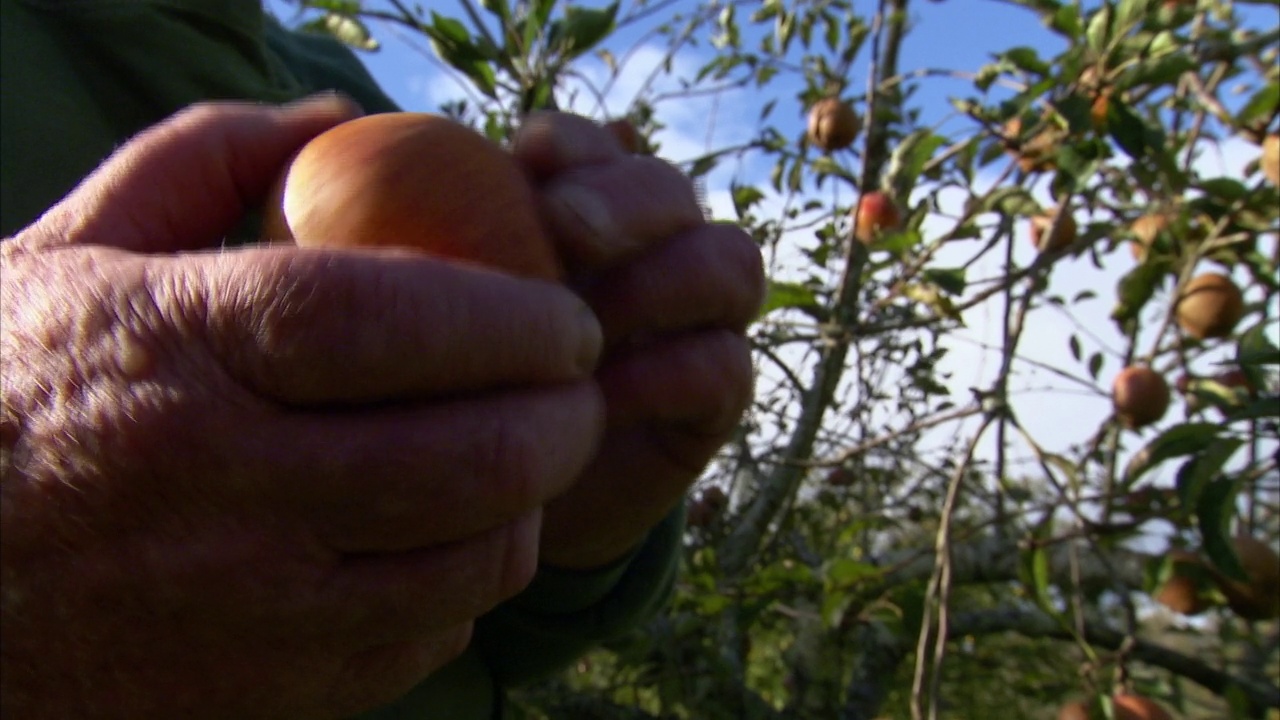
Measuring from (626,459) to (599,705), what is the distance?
1.44 meters

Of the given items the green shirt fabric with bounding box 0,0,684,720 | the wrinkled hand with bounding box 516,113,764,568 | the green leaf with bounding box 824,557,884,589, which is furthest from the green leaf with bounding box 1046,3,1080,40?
the wrinkled hand with bounding box 516,113,764,568

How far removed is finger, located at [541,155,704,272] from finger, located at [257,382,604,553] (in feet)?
0.45

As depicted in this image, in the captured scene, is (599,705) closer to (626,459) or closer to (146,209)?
(626,459)

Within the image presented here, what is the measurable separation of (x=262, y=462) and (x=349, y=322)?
59mm

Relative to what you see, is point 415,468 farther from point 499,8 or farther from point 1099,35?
point 1099,35

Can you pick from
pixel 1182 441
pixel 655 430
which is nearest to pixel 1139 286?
pixel 1182 441

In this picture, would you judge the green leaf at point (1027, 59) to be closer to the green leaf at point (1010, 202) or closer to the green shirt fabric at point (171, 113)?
the green leaf at point (1010, 202)

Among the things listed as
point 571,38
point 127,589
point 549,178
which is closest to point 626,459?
point 549,178

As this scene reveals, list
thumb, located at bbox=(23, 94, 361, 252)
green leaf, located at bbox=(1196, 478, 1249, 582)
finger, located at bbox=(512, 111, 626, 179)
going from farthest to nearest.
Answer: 1. green leaf, located at bbox=(1196, 478, 1249, 582)
2. finger, located at bbox=(512, 111, 626, 179)
3. thumb, located at bbox=(23, 94, 361, 252)

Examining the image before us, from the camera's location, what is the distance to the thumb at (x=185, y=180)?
46 centimetres

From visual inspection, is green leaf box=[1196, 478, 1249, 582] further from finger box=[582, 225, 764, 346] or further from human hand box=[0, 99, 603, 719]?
human hand box=[0, 99, 603, 719]

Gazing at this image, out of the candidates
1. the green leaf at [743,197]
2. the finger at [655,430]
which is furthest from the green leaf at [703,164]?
the finger at [655,430]

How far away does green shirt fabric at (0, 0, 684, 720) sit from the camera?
80cm

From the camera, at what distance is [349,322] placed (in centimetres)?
35
